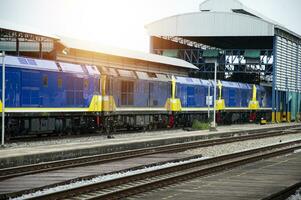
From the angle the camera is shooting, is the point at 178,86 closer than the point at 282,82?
Yes

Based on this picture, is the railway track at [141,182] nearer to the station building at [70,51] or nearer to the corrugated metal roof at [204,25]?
the station building at [70,51]

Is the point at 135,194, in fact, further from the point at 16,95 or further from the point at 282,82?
the point at 282,82

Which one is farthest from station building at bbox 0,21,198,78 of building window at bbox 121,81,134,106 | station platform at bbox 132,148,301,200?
station platform at bbox 132,148,301,200

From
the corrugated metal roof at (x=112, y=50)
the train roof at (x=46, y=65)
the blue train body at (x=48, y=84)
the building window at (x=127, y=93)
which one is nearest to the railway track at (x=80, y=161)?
the blue train body at (x=48, y=84)

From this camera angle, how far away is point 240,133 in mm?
36188

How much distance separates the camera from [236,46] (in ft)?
220

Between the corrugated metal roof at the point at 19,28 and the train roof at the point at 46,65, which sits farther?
the corrugated metal roof at the point at 19,28

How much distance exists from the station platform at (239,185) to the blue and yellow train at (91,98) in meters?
11.5

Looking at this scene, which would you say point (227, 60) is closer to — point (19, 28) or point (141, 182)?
point (19, 28)

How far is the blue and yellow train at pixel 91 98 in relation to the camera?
23828 millimetres

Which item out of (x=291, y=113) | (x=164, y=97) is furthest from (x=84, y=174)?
(x=291, y=113)

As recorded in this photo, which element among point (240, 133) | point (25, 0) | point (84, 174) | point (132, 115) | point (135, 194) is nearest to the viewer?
point (135, 194)

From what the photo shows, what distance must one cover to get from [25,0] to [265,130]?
27013 millimetres

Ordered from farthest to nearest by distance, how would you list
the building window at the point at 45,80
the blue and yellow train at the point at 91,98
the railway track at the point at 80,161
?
the building window at the point at 45,80 → the blue and yellow train at the point at 91,98 → the railway track at the point at 80,161
